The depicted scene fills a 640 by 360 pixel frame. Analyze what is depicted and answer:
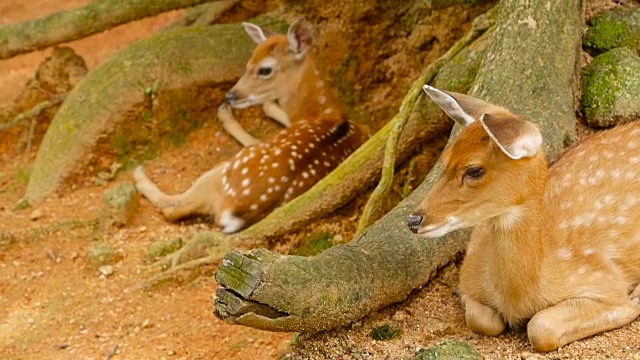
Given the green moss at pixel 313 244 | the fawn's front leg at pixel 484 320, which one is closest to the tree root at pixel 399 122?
the green moss at pixel 313 244

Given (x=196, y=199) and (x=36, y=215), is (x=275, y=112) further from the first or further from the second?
(x=36, y=215)

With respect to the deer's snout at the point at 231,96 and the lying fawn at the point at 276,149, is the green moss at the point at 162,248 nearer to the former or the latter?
the lying fawn at the point at 276,149

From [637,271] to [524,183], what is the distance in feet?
2.49

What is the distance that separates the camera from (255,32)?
6969 mm

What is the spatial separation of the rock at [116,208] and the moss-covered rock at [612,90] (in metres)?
3.07

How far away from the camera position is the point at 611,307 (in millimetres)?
3748

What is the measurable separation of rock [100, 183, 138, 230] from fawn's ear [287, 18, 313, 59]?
1641 mm

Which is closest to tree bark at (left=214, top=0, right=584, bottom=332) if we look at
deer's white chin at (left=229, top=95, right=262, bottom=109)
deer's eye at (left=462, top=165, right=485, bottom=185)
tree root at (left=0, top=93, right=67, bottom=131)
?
deer's eye at (left=462, top=165, right=485, bottom=185)

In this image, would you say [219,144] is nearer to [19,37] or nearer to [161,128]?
[161,128]

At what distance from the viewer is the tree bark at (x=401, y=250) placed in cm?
336

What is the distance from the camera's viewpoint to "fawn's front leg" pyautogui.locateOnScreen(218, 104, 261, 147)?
7.07 m

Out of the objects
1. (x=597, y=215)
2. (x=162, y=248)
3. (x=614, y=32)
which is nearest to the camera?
(x=597, y=215)

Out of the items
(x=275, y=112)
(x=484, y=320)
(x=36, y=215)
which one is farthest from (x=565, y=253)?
(x=36, y=215)

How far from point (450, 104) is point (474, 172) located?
32 centimetres
